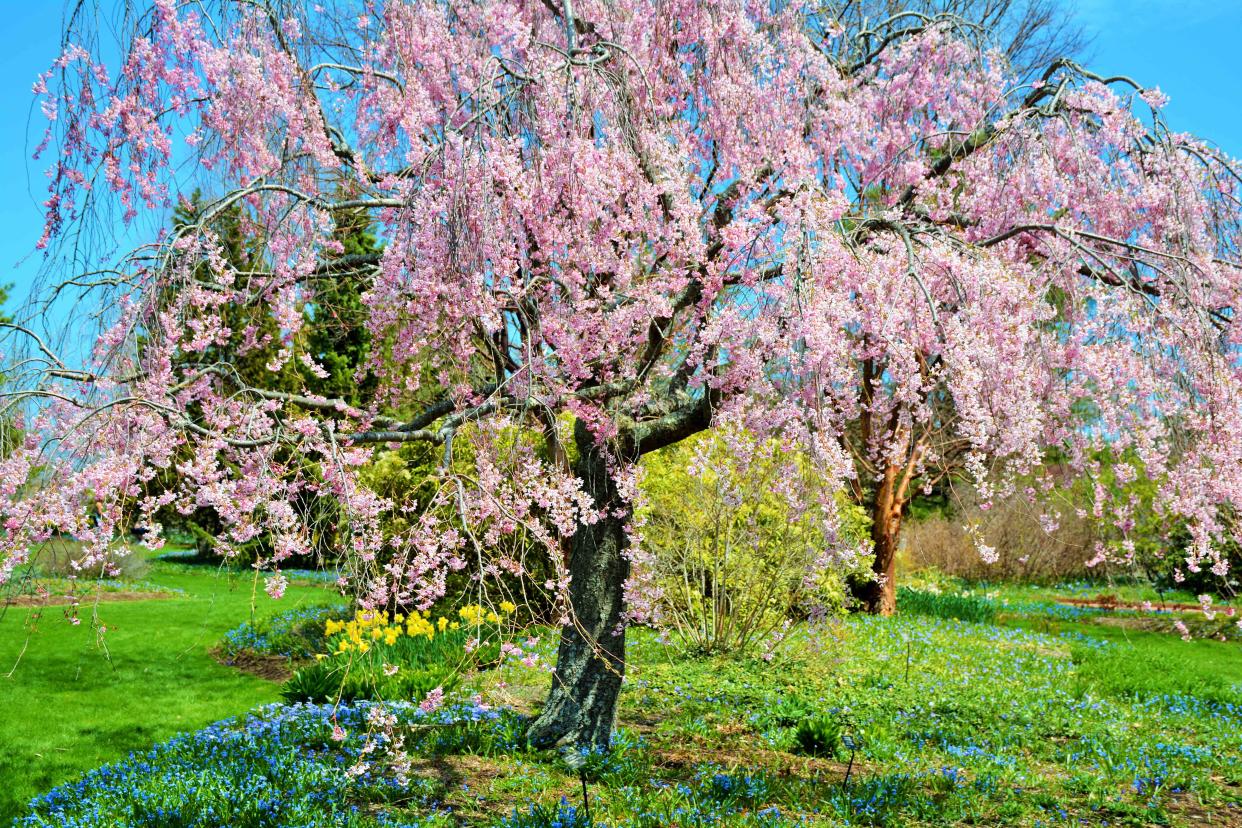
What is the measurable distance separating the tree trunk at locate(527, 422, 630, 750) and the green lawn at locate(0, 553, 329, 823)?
177 centimetres

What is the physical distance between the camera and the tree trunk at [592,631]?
557 cm

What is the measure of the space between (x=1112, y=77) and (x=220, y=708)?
9061 mm

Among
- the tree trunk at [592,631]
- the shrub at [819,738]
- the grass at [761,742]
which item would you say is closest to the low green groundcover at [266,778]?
the grass at [761,742]

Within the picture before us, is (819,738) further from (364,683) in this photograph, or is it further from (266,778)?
(266,778)

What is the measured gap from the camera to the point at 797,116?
5.56 metres

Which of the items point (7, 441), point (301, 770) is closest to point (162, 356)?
point (7, 441)

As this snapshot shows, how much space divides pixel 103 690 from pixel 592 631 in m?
6.39

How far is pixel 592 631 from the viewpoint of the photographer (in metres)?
5.54

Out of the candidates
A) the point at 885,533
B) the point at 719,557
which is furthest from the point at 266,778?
the point at 885,533

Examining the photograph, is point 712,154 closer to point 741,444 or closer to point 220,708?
point 741,444

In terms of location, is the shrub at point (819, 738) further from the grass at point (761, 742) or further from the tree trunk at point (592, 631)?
the tree trunk at point (592, 631)

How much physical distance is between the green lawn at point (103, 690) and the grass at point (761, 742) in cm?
4

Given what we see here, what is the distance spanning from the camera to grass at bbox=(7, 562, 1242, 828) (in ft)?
15.8

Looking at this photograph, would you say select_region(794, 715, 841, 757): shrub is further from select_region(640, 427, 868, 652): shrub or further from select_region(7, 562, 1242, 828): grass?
select_region(640, 427, 868, 652): shrub
